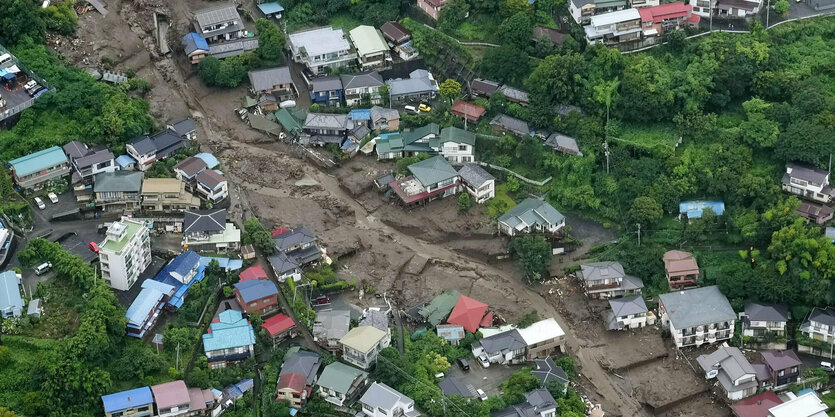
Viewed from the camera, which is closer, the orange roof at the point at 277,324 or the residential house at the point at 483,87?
the orange roof at the point at 277,324

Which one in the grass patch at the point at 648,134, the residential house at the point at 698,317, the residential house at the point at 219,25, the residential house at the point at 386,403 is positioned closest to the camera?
the residential house at the point at 386,403

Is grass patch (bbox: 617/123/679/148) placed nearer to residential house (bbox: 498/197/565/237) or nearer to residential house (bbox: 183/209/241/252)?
residential house (bbox: 498/197/565/237)

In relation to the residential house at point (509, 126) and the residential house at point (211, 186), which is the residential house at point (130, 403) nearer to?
the residential house at point (211, 186)

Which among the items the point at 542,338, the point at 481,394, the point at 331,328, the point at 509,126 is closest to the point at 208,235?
the point at 331,328

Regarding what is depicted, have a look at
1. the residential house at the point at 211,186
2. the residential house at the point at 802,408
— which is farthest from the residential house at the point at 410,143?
the residential house at the point at 802,408

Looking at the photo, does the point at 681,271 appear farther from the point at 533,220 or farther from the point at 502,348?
the point at 502,348

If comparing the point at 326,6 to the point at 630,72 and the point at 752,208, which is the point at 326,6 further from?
the point at 752,208

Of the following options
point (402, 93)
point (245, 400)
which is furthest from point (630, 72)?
point (245, 400)
